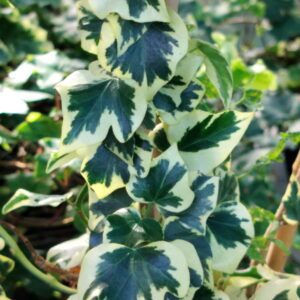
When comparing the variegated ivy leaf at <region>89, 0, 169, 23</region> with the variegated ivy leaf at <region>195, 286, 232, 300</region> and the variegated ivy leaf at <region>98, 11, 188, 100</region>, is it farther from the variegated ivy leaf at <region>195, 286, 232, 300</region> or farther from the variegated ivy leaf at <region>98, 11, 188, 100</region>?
the variegated ivy leaf at <region>195, 286, 232, 300</region>

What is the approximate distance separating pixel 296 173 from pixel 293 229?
0.07m

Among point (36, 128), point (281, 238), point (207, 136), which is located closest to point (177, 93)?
point (207, 136)

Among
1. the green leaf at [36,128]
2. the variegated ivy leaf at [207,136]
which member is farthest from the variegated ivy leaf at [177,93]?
the green leaf at [36,128]

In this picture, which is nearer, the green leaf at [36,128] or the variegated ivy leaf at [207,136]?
the variegated ivy leaf at [207,136]

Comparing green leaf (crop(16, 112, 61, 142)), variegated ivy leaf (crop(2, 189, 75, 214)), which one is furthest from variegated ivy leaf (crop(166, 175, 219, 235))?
green leaf (crop(16, 112, 61, 142))

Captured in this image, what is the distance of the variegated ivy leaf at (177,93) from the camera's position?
0.48 metres

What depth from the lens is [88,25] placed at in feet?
1.51

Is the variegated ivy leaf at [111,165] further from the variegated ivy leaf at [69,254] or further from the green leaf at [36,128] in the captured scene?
the green leaf at [36,128]

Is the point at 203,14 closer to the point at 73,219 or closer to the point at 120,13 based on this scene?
the point at 73,219

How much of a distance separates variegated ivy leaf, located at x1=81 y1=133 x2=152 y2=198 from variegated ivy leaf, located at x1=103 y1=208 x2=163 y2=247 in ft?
0.07

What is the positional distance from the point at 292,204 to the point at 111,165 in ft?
0.72

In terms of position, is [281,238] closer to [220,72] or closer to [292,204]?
[292,204]

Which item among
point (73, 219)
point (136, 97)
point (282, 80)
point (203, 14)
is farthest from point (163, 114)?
point (282, 80)

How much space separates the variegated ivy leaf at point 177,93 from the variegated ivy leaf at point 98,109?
37 millimetres
